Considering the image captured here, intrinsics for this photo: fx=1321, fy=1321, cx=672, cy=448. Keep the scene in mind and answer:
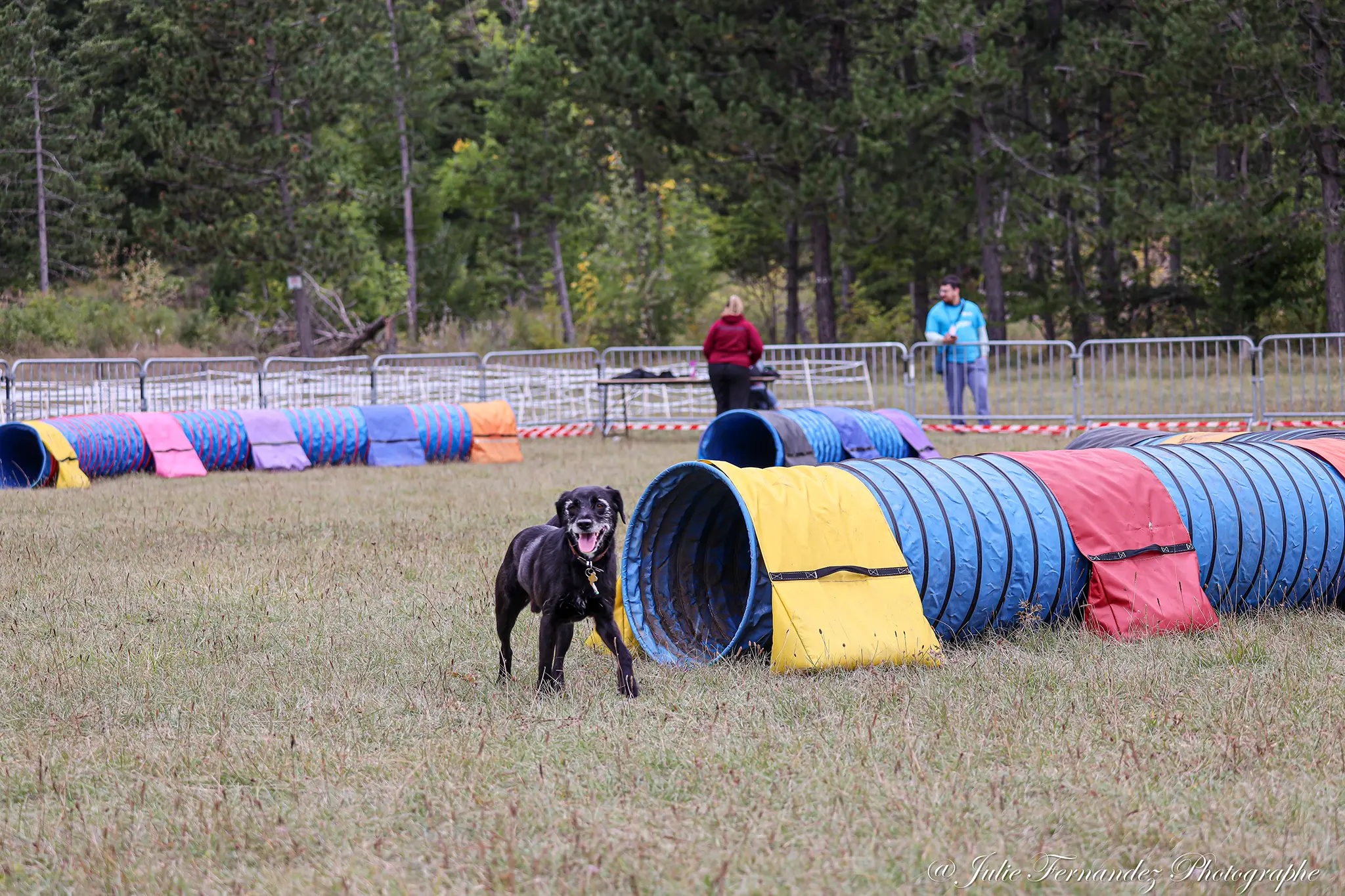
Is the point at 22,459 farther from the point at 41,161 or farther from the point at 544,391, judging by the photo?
the point at 41,161

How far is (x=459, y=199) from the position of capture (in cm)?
4859

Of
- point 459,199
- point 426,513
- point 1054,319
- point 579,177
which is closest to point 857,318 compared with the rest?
point 1054,319

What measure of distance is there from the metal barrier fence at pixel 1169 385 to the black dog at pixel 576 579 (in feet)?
51.7

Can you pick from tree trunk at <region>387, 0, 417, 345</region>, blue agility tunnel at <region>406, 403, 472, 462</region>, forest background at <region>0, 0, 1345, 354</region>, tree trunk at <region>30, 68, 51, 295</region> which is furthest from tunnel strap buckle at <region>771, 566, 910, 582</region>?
tree trunk at <region>387, 0, 417, 345</region>

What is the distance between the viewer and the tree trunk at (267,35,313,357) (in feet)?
109

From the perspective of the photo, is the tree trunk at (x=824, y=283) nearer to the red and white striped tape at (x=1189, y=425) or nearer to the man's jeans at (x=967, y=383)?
the man's jeans at (x=967, y=383)

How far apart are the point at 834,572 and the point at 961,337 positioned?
1359cm

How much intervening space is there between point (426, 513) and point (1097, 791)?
26.9 feet

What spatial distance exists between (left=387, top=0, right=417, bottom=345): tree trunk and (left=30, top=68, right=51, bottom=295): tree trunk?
9648 millimetres

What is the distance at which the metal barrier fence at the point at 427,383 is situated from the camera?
23.7 meters

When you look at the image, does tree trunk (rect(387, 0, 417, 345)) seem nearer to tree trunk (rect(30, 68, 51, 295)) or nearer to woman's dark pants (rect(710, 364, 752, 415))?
tree trunk (rect(30, 68, 51, 295))

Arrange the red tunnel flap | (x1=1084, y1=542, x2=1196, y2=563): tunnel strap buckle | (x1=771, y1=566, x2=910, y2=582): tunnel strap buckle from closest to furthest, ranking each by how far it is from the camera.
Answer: (x1=771, y1=566, x2=910, y2=582): tunnel strap buckle, the red tunnel flap, (x1=1084, y1=542, x2=1196, y2=563): tunnel strap buckle

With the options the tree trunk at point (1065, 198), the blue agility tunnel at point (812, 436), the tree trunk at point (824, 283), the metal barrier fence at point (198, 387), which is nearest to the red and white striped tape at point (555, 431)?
the metal barrier fence at point (198, 387)

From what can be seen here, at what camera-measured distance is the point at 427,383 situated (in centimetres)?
2377
